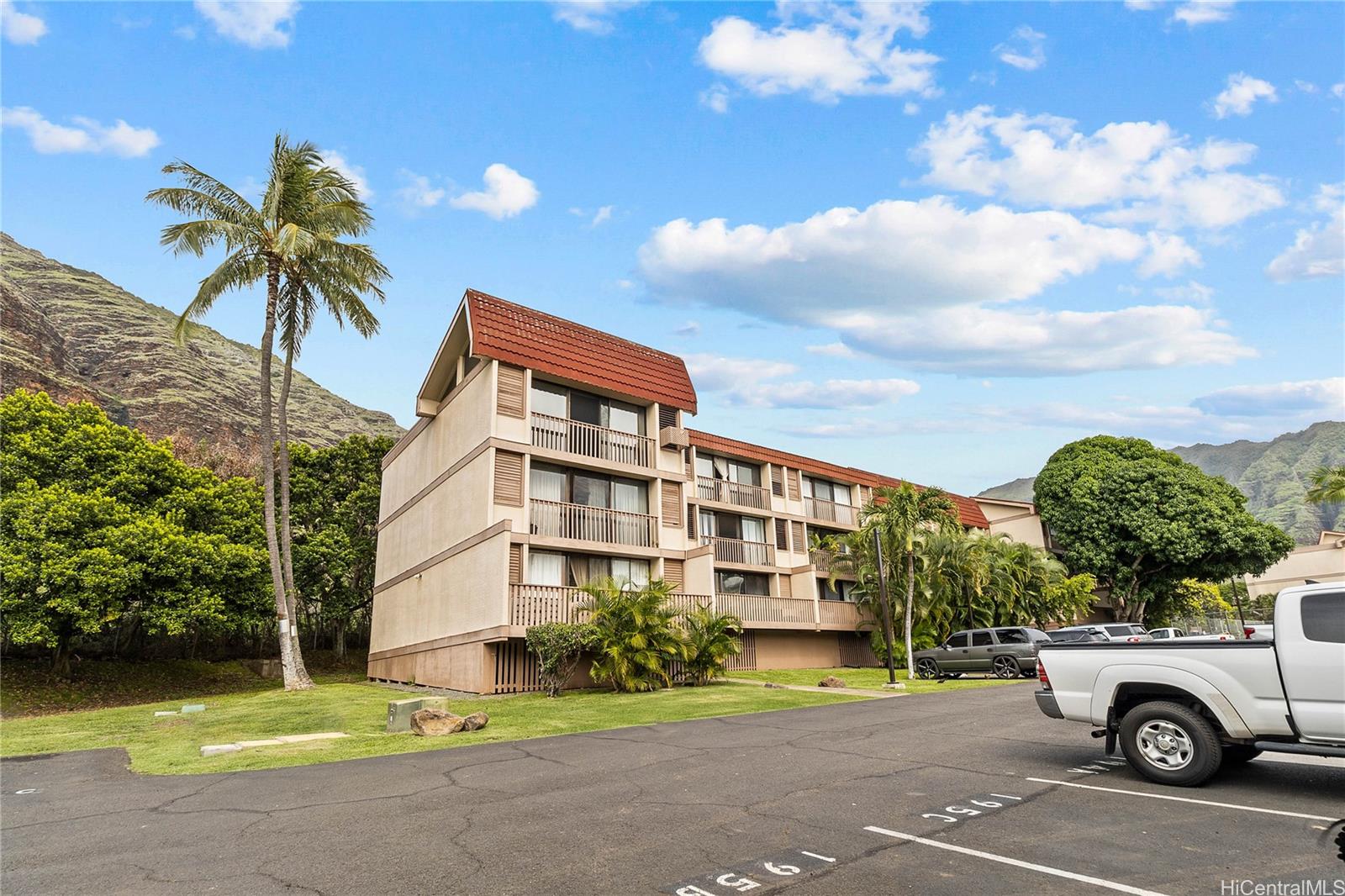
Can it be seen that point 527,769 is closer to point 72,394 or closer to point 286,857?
point 286,857

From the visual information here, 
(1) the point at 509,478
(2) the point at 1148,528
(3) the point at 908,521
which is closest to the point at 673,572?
(1) the point at 509,478

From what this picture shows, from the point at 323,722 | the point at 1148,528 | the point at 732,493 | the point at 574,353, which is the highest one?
the point at 574,353

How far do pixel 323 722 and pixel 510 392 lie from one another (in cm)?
1065

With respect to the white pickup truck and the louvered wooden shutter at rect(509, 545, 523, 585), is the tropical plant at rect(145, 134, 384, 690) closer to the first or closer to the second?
the louvered wooden shutter at rect(509, 545, 523, 585)

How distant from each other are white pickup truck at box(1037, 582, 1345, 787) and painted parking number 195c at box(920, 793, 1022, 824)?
169cm

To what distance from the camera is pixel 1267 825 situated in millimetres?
5980

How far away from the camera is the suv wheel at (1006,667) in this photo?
2375 centimetres

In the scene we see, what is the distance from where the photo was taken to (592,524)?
23.9 meters

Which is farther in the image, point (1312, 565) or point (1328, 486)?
point (1312, 565)

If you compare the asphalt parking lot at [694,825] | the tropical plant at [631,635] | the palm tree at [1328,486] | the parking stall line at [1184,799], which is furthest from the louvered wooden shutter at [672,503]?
the palm tree at [1328,486]

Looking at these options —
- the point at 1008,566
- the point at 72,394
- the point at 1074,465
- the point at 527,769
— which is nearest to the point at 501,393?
the point at 527,769

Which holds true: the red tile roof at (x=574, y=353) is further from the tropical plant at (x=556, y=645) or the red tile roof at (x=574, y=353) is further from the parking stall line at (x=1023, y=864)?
the parking stall line at (x=1023, y=864)

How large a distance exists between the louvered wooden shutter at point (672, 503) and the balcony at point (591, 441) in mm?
1096

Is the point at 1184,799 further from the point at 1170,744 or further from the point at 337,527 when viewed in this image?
the point at 337,527
